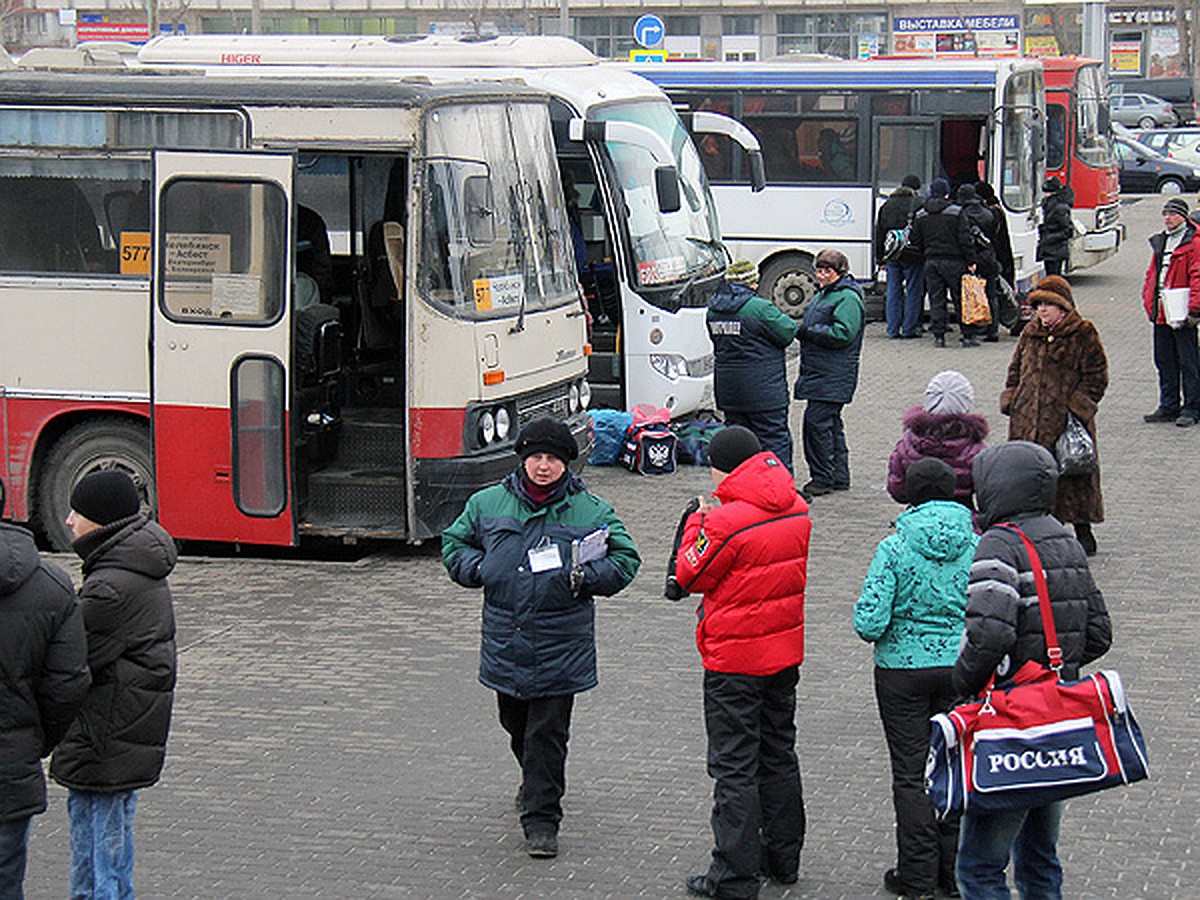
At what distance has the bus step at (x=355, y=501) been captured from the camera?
36.0ft

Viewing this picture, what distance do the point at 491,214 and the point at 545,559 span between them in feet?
16.8

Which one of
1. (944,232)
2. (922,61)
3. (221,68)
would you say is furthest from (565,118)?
(922,61)

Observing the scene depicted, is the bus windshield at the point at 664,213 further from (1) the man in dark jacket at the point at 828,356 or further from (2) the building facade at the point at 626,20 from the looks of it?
(2) the building facade at the point at 626,20

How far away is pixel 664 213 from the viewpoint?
14398 millimetres

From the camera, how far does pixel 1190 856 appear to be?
644 centimetres

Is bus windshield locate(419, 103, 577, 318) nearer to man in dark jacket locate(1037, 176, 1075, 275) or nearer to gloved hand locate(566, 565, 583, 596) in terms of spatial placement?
gloved hand locate(566, 565, 583, 596)

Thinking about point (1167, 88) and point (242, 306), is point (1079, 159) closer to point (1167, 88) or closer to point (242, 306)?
point (242, 306)

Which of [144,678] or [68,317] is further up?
[68,317]

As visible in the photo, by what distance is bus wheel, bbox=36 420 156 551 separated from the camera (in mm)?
11078

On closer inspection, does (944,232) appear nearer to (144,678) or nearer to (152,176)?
(152,176)

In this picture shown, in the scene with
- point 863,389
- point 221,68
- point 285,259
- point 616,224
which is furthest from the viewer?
point 863,389

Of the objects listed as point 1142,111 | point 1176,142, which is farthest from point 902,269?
point 1142,111

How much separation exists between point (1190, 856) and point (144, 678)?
3726mm

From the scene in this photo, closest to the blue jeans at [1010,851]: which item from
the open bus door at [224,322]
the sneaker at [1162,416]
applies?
the open bus door at [224,322]
